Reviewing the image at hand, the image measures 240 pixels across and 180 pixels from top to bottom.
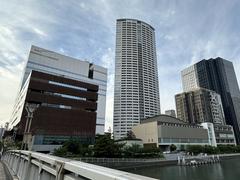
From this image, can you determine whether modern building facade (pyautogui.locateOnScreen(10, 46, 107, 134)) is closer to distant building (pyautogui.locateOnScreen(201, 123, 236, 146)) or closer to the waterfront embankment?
the waterfront embankment

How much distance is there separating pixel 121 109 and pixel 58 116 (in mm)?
68037

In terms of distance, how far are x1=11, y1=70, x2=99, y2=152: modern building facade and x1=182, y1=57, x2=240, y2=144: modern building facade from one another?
97.4 meters

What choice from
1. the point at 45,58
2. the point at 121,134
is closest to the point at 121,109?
the point at 121,134

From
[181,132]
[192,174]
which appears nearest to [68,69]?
[181,132]

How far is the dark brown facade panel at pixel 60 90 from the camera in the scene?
51938 mm

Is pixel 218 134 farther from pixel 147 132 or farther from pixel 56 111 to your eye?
pixel 56 111

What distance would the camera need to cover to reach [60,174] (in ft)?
10.8

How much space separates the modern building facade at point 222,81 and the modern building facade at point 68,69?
7565cm

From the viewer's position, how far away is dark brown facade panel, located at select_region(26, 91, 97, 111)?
5042 centimetres

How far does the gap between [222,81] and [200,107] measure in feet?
135

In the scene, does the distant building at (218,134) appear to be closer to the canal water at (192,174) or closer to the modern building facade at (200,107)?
the modern building facade at (200,107)

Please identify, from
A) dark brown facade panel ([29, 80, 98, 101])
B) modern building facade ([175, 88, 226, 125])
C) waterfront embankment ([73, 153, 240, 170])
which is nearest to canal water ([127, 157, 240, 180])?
waterfront embankment ([73, 153, 240, 170])

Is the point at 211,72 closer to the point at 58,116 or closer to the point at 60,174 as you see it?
the point at 58,116

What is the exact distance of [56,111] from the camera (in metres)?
52.0
